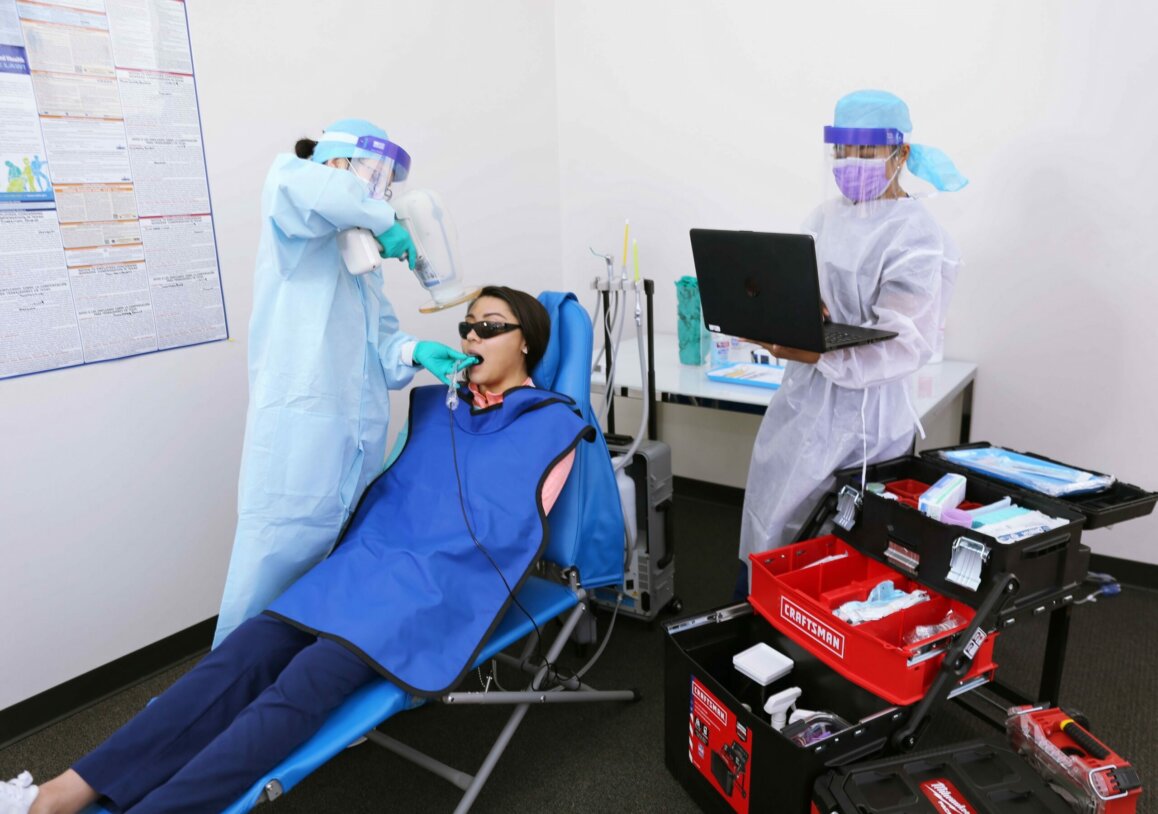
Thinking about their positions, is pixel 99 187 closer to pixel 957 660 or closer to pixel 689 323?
pixel 689 323

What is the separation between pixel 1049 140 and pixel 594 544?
6.29ft

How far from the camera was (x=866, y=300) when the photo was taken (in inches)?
73.4

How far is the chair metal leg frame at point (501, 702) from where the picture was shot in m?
1.60

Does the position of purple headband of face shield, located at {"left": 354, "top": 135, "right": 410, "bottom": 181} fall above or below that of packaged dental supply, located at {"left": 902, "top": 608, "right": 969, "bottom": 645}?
above

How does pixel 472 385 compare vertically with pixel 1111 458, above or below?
above

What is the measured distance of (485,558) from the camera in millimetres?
1719

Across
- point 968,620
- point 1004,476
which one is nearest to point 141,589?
point 968,620

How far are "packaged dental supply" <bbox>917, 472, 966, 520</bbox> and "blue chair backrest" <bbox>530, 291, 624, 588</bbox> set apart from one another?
71cm

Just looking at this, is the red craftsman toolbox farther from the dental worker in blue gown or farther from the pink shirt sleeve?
the dental worker in blue gown

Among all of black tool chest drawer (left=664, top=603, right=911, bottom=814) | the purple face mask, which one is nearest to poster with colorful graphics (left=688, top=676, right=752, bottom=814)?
black tool chest drawer (left=664, top=603, right=911, bottom=814)

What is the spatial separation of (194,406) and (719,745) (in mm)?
1742

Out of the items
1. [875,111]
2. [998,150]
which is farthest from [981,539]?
[998,150]

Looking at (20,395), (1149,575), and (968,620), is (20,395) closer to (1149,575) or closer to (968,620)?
(968,620)

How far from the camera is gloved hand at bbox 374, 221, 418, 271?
1.77m
